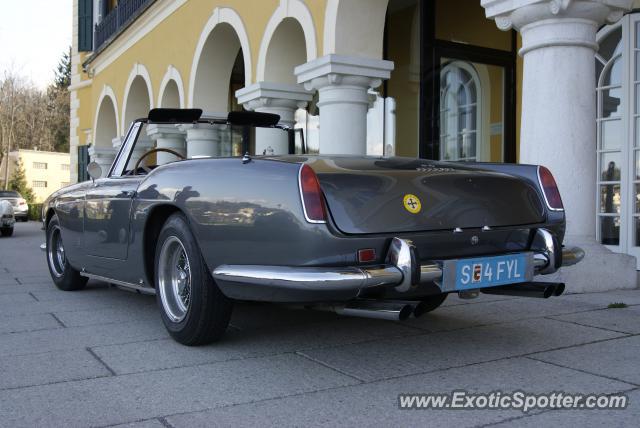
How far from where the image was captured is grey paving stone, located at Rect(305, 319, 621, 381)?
10.6 feet

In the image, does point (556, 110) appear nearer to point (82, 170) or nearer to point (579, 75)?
point (579, 75)

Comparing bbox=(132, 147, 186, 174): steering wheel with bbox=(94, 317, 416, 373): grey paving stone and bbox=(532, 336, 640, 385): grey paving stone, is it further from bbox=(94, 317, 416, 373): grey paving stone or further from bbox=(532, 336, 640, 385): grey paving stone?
bbox=(532, 336, 640, 385): grey paving stone

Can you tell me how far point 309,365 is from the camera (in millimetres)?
3250

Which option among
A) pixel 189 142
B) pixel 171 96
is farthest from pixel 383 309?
pixel 171 96

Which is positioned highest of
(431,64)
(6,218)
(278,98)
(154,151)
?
(431,64)

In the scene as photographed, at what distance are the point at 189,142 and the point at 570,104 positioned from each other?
307cm

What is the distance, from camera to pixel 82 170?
2142 centimetres

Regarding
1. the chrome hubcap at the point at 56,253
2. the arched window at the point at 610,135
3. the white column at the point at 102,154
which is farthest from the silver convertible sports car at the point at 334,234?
the white column at the point at 102,154

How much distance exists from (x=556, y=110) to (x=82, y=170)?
61.6 ft

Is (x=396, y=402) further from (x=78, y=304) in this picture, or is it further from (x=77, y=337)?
(x=78, y=304)

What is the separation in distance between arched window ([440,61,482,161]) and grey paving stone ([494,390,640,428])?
729 cm

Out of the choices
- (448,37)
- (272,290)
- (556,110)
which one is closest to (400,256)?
(272,290)

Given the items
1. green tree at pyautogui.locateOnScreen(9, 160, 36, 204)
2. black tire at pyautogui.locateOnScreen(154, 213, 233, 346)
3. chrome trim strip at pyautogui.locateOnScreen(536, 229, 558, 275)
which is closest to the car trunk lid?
chrome trim strip at pyautogui.locateOnScreen(536, 229, 558, 275)

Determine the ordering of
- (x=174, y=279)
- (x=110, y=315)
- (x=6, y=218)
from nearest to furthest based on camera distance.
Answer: (x=174, y=279), (x=110, y=315), (x=6, y=218)
